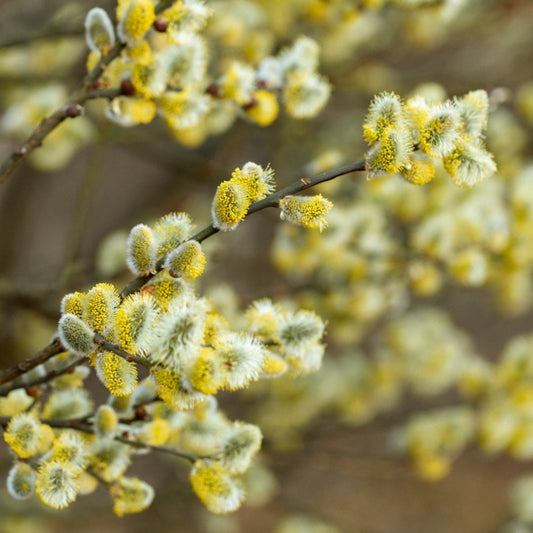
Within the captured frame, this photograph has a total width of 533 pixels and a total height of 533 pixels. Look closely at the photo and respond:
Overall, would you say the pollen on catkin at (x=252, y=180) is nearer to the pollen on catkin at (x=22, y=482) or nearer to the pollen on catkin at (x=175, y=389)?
the pollen on catkin at (x=175, y=389)

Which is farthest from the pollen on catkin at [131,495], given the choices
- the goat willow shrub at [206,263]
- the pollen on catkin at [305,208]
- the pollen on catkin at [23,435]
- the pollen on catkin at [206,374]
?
the pollen on catkin at [305,208]

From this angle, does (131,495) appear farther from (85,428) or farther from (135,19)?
(135,19)

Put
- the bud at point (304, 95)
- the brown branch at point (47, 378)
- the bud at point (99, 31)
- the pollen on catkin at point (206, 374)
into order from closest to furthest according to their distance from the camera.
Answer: the pollen on catkin at point (206, 374)
the brown branch at point (47, 378)
the bud at point (99, 31)
the bud at point (304, 95)

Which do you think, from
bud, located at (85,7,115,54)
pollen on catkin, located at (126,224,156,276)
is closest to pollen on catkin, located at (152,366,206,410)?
pollen on catkin, located at (126,224,156,276)

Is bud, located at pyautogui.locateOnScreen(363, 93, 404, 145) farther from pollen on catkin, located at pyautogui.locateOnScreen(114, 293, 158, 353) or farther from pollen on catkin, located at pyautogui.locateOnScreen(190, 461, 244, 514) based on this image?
pollen on catkin, located at pyautogui.locateOnScreen(190, 461, 244, 514)

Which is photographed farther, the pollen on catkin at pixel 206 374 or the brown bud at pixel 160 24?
the brown bud at pixel 160 24

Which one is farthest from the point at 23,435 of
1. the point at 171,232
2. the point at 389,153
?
the point at 389,153

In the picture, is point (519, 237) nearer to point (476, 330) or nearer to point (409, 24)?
point (409, 24)
